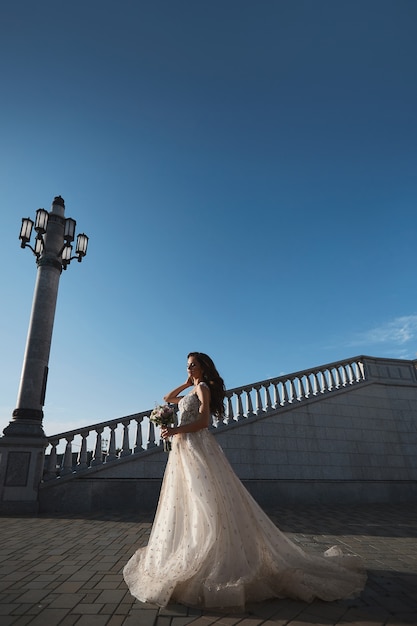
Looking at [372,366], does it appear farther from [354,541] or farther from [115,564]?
[115,564]

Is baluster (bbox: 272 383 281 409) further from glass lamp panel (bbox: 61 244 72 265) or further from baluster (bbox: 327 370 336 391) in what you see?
glass lamp panel (bbox: 61 244 72 265)

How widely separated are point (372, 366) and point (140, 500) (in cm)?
1109

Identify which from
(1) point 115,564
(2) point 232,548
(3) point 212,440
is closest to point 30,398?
(1) point 115,564

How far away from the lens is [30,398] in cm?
965

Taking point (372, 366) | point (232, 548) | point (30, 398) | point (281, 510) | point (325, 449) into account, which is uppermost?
point (372, 366)

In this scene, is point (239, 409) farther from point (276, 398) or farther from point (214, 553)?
point (214, 553)

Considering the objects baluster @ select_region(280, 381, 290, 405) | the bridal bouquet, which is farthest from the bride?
baluster @ select_region(280, 381, 290, 405)

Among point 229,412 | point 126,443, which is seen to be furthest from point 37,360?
A: point 229,412

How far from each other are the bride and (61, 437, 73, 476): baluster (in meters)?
6.29

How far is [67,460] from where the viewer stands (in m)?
9.58

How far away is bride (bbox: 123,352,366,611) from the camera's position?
305cm

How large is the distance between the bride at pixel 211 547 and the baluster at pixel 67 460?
629 centimetres

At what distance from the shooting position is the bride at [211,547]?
10.0ft

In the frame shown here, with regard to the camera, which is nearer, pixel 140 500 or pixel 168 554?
pixel 168 554
